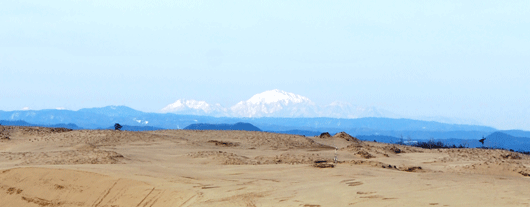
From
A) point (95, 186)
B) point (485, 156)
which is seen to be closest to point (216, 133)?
point (485, 156)

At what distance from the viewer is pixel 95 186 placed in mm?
10195

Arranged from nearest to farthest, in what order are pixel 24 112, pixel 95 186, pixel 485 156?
1. pixel 95 186
2. pixel 485 156
3. pixel 24 112

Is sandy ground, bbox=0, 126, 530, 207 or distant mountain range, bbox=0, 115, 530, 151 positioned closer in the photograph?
sandy ground, bbox=0, 126, 530, 207

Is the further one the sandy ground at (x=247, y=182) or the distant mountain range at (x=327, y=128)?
the distant mountain range at (x=327, y=128)

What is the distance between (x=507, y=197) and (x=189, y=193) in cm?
514

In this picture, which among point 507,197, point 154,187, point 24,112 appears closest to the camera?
point 507,197

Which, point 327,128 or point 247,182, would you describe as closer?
point 247,182

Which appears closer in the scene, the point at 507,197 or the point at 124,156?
the point at 507,197

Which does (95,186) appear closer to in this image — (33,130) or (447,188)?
(447,188)

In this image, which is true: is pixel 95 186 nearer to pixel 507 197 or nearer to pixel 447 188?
pixel 447 188

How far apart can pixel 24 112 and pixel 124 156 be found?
12749cm

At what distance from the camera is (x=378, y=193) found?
7.19 m

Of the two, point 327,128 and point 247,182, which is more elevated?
point 247,182

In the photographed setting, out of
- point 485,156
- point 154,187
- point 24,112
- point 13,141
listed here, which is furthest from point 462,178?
point 24,112
